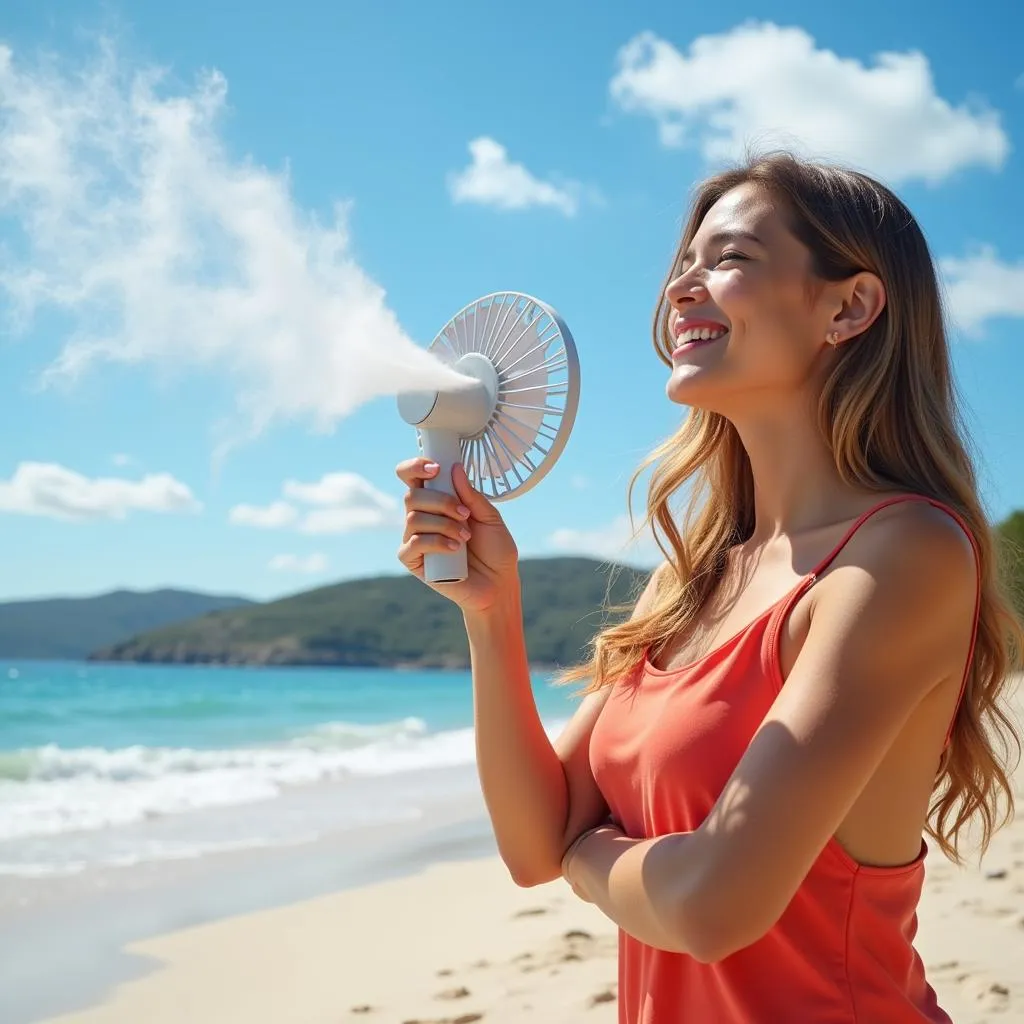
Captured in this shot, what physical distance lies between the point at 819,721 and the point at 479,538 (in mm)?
820

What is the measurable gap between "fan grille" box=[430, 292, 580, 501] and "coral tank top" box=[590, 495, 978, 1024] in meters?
0.51

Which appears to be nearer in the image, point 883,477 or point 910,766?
point 910,766

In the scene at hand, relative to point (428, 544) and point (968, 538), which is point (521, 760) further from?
point (968, 538)

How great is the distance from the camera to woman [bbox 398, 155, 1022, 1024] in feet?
5.08

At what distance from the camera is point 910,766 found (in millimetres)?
1695

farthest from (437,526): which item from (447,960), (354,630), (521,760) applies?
(354,630)

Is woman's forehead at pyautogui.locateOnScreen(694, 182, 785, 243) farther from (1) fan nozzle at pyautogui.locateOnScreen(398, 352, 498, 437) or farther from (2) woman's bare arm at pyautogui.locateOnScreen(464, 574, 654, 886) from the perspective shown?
(2) woman's bare arm at pyautogui.locateOnScreen(464, 574, 654, 886)

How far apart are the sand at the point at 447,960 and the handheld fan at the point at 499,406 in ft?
9.10

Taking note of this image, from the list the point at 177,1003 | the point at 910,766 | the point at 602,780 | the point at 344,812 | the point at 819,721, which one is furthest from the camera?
the point at 344,812

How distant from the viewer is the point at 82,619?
117875mm

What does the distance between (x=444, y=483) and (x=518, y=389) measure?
0.23 m

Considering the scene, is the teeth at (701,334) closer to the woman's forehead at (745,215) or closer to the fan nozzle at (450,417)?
the woman's forehead at (745,215)

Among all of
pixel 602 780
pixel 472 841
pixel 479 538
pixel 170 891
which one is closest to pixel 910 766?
Result: pixel 602 780

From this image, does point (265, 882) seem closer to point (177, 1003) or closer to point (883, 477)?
point (177, 1003)
